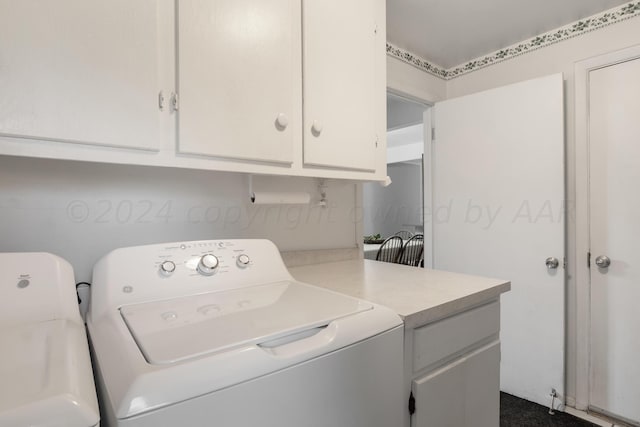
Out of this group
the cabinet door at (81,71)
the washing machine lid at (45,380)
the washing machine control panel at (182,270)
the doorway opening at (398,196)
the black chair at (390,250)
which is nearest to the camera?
the washing machine lid at (45,380)

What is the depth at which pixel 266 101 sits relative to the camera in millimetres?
1132

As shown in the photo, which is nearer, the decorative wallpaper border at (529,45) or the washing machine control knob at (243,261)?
the washing machine control knob at (243,261)

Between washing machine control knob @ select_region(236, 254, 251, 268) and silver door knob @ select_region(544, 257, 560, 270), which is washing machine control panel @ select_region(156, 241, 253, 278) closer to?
washing machine control knob @ select_region(236, 254, 251, 268)

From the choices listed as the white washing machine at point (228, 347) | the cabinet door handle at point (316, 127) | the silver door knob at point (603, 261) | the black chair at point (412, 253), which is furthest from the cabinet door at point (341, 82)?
the black chair at point (412, 253)

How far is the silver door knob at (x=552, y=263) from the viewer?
1.97m

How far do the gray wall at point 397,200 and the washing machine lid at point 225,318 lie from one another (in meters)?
4.94

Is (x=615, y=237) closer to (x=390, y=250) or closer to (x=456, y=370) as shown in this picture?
(x=456, y=370)

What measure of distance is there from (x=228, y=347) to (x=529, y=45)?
8.39ft

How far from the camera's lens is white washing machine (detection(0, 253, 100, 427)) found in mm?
439

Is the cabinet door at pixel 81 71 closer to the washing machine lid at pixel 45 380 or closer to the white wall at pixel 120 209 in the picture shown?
the white wall at pixel 120 209

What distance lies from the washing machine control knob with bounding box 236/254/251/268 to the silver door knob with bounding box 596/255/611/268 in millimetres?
1951

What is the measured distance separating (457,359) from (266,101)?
3.47 ft

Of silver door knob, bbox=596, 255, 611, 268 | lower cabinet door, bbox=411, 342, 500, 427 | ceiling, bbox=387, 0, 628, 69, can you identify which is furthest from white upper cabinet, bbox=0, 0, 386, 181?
silver door knob, bbox=596, 255, 611, 268

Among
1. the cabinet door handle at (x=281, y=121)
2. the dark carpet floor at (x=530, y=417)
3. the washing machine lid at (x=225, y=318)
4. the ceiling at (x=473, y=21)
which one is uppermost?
the ceiling at (x=473, y=21)
